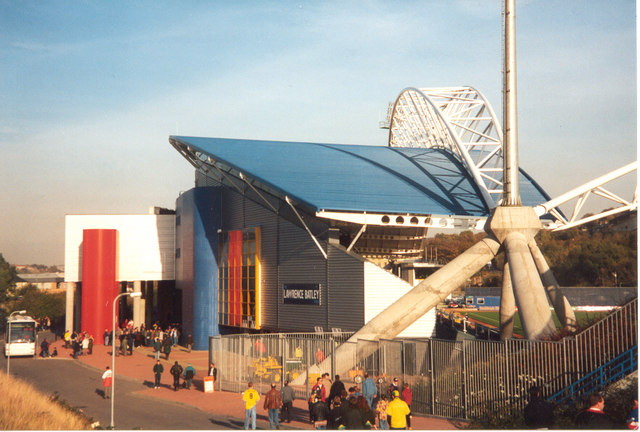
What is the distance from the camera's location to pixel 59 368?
39125mm

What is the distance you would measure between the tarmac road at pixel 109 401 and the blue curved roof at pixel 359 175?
541 inches

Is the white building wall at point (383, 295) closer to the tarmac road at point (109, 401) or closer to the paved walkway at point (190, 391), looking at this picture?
the paved walkway at point (190, 391)

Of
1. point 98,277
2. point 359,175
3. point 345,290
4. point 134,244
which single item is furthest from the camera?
point 134,244

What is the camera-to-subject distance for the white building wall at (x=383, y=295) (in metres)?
36.1

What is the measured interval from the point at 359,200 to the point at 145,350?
20.6 metres

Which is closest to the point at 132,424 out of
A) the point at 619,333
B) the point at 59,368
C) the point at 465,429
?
the point at 465,429

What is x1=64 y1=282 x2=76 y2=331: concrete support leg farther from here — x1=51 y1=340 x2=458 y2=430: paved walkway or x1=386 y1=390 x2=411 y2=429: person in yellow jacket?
x1=386 y1=390 x2=411 y2=429: person in yellow jacket

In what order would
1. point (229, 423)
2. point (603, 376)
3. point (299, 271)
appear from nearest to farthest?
point (603, 376), point (229, 423), point (299, 271)

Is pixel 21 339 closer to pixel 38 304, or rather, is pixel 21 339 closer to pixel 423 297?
pixel 423 297

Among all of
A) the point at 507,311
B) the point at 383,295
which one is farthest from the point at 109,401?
the point at 507,311

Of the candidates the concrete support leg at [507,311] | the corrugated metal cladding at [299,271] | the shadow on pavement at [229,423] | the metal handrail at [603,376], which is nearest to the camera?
the metal handrail at [603,376]

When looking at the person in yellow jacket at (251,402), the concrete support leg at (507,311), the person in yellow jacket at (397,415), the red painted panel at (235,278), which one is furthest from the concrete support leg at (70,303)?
the person in yellow jacket at (397,415)

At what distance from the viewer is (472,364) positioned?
2103 cm

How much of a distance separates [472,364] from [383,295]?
605 inches
